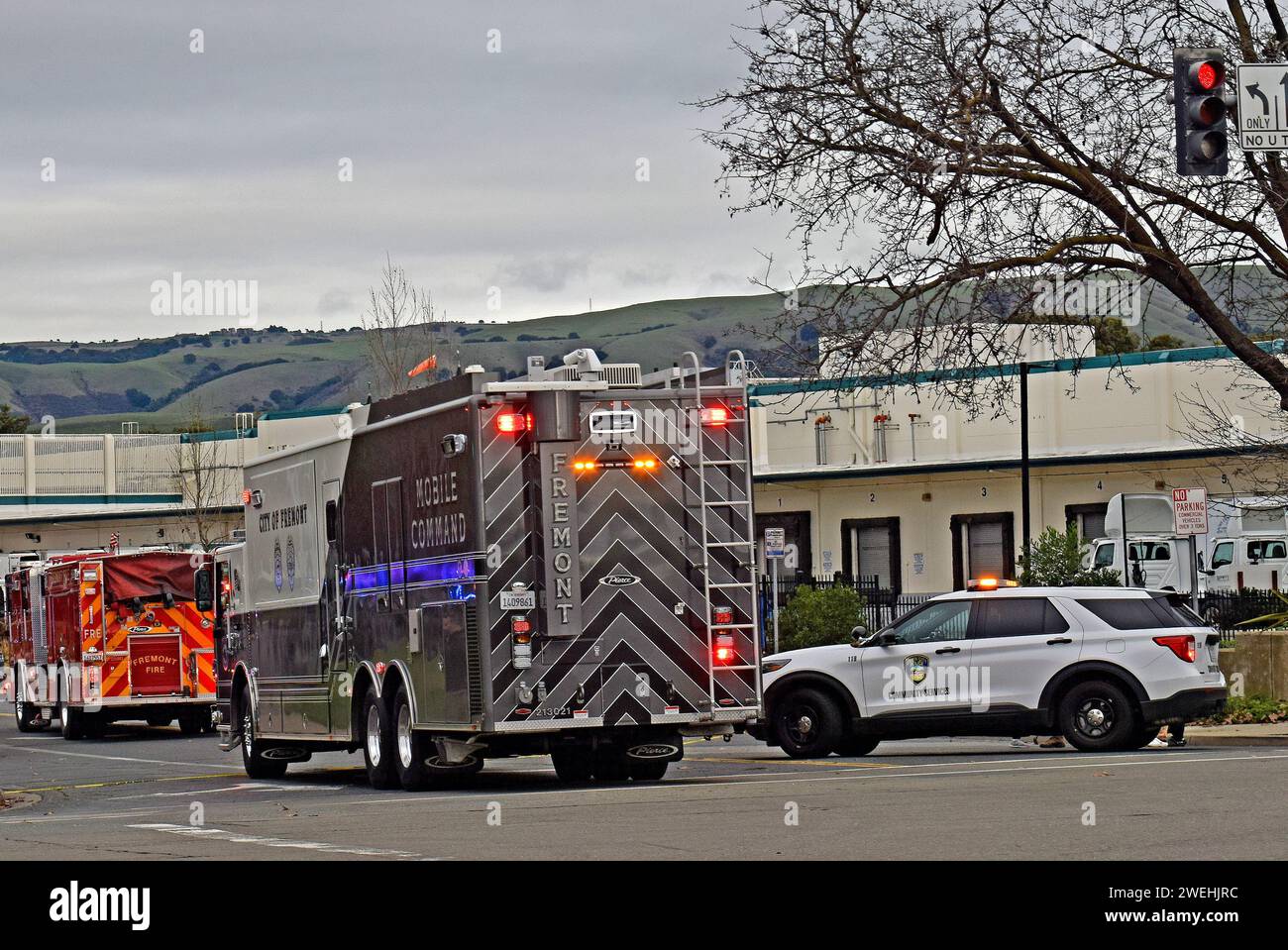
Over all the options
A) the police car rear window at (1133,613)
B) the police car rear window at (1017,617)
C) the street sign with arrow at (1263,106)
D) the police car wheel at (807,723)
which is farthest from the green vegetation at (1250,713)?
the street sign with arrow at (1263,106)

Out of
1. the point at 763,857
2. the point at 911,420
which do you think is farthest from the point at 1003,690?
the point at 911,420

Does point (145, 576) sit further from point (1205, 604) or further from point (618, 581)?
point (1205, 604)

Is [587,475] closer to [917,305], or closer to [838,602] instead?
[917,305]

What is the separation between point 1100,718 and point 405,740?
7.06m

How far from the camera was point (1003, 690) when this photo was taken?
20.7 metres

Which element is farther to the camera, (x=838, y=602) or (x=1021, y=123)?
(x=838, y=602)

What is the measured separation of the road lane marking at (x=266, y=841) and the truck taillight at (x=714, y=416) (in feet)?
18.4

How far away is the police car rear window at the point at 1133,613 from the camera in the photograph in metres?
20.5

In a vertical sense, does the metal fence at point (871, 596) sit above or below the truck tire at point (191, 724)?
→ above

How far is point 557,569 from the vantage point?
17172 mm

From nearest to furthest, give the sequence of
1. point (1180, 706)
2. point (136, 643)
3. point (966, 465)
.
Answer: point (1180, 706), point (136, 643), point (966, 465)

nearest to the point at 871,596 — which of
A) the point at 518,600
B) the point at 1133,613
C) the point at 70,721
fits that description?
the point at 70,721
